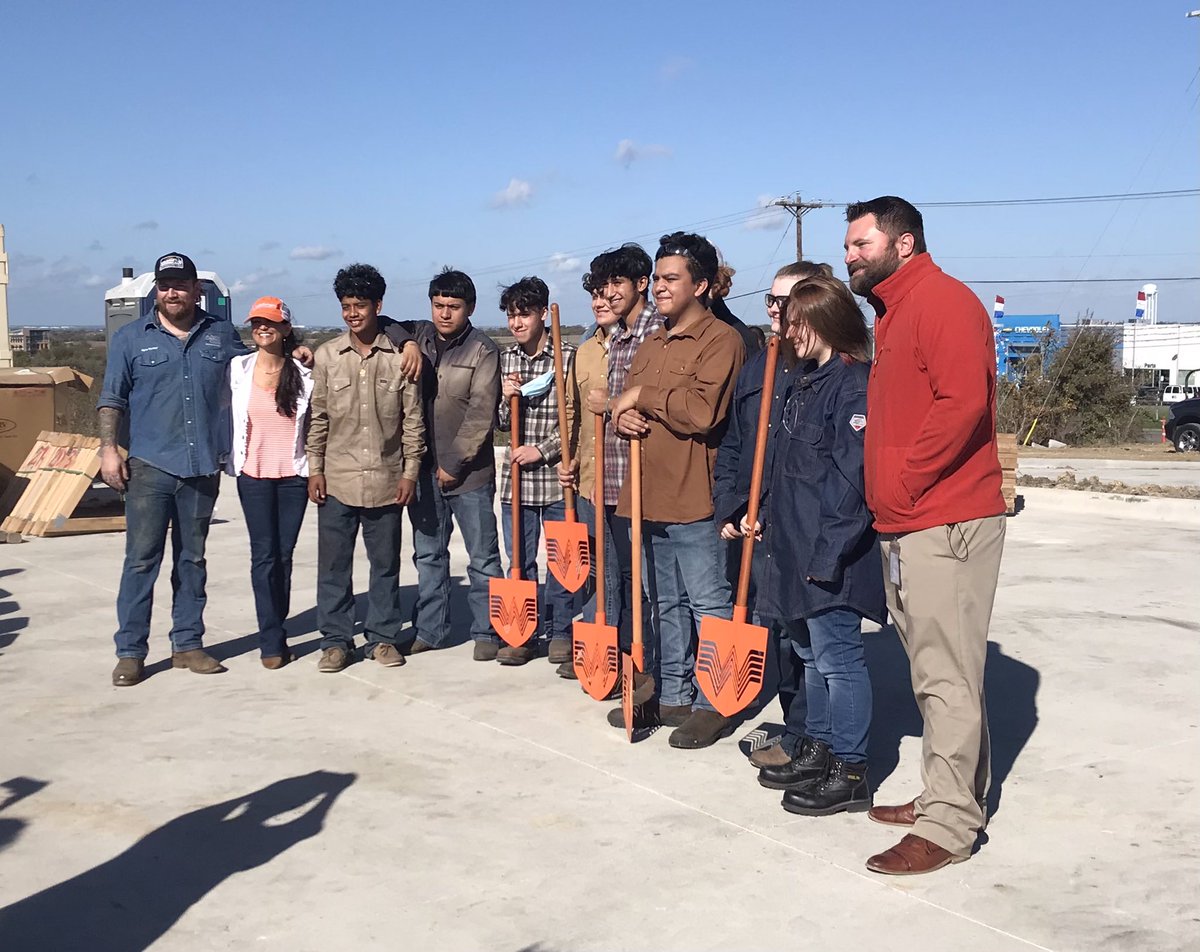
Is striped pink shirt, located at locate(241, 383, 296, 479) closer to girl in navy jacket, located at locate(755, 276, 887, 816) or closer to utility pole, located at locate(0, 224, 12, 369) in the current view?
girl in navy jacket, located at locate(755, 276, 887, 816)

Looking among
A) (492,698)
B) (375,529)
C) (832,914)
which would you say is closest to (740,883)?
(832,914)

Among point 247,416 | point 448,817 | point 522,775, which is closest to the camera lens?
point 448,817

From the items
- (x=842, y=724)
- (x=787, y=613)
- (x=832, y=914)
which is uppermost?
(x=787, y=613)

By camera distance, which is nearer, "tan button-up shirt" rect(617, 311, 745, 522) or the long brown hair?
the long brown hair

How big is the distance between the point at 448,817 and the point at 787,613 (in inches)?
55.8

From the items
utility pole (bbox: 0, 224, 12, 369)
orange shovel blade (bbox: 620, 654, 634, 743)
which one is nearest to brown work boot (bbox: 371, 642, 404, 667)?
orange shovel blade (bbox: 620, 654, 634, 743)

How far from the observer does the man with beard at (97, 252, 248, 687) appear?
6.48 meters

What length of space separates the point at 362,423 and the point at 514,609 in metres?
1.26

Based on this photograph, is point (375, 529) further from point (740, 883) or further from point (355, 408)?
point (740, 883)

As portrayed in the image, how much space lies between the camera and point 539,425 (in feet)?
22.7

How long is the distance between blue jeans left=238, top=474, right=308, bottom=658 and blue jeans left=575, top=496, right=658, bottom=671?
1.66 m

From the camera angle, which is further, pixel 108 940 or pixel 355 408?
pixel 355 408

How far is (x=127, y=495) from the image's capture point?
21.5ft

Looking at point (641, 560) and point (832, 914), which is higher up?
point (641, 560)
